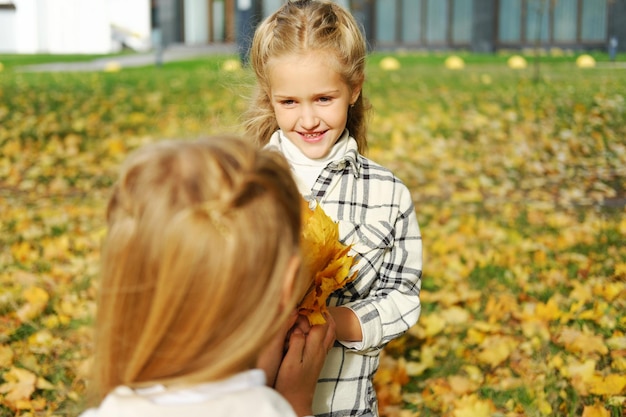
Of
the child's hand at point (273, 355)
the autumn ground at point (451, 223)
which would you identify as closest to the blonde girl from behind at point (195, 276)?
the child's hand at point (273, 355)

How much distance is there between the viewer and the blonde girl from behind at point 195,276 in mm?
1365

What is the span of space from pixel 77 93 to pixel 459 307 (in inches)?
289

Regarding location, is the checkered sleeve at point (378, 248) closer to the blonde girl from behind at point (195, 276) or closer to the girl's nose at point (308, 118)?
the girl's nose at point (308, 118)

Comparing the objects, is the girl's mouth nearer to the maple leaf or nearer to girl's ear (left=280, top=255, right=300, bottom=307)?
girl's ear (left=280, top=255, right=300, bottom=307)

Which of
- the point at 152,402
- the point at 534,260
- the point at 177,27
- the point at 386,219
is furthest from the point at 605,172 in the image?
the point at 177,27

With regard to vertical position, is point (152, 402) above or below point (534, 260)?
above

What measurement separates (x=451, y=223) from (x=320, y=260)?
4.47m

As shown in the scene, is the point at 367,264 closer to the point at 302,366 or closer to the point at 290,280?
the point at 302,366

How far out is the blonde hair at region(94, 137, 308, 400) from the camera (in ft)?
4.47

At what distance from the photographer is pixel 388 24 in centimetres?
2783

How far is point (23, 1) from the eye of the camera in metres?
30.4

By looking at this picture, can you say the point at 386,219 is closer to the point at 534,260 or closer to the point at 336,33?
the point at 336,33

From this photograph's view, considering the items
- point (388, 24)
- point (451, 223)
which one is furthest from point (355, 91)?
point (388, 24)

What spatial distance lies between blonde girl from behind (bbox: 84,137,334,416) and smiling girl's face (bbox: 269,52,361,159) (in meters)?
0.81
